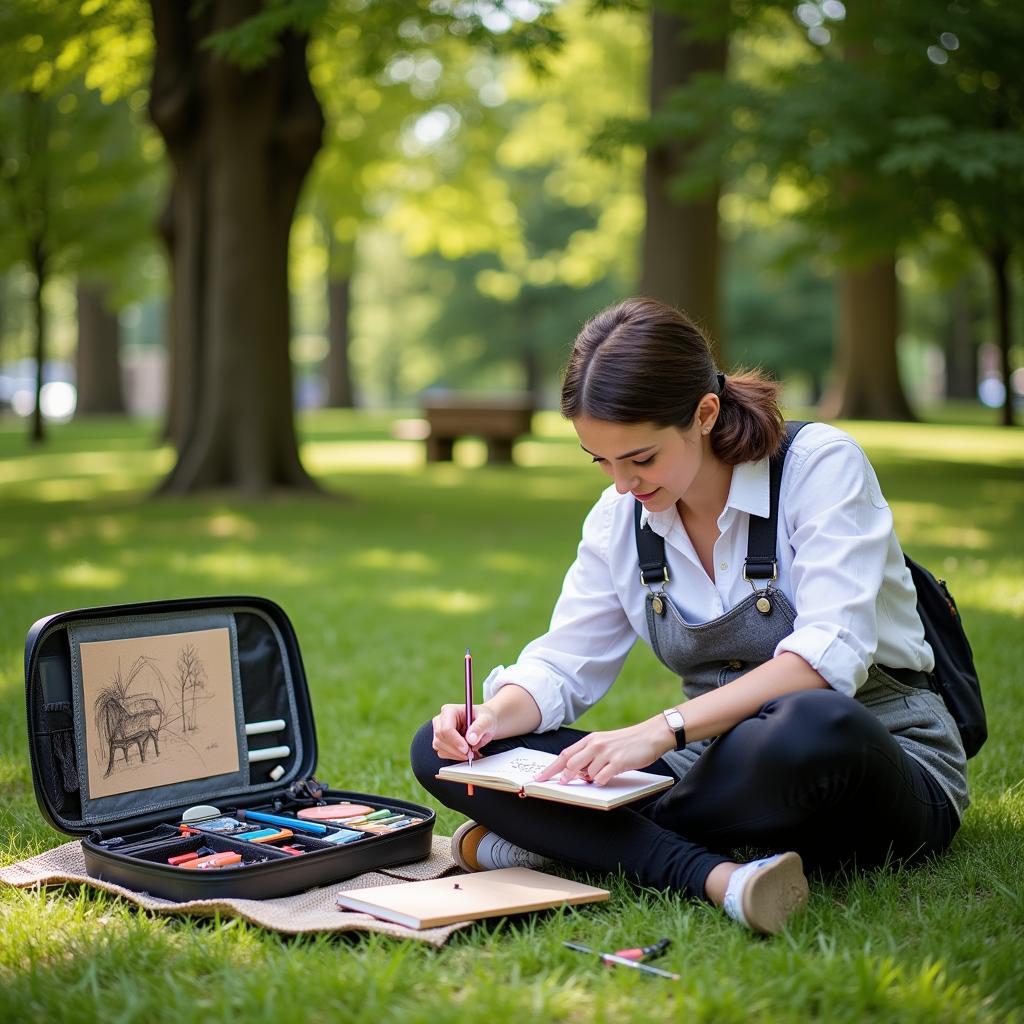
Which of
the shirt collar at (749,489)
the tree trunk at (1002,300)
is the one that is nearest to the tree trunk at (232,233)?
the shirt collar at (749,489)

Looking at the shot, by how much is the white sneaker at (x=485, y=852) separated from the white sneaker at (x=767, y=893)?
574 millimetres

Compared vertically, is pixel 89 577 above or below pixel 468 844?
above

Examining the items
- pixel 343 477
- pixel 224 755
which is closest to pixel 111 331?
pixel 343 477

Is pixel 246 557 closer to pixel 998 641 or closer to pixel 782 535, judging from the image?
pixel 998 641

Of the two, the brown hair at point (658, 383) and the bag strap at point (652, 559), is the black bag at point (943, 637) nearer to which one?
the bag strap at point (652, 559)

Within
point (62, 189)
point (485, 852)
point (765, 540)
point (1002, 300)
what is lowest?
point (485, 852)

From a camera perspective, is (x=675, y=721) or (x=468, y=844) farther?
(x=468, y=844)

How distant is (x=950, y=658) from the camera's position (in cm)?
325

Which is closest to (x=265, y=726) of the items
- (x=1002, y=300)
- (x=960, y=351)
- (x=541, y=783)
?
(x=541, y=783)

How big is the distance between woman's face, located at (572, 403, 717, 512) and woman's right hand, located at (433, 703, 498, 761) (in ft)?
2.10

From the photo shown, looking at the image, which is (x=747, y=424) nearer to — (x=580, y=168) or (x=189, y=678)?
(x=189, y=678)

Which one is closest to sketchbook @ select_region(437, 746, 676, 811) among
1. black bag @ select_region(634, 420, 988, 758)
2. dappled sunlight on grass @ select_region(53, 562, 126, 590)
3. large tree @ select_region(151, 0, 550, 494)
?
black bag @ select_region(634, 420, 988, 758)

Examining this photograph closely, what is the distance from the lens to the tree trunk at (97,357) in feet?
88.8

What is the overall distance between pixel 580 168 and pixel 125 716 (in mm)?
25825
